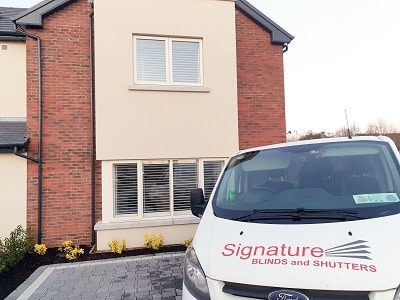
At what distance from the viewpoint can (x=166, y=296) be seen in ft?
13.8

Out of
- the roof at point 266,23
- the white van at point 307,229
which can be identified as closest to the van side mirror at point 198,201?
the white van at point 307,229

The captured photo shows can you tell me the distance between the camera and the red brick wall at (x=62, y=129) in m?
7.04

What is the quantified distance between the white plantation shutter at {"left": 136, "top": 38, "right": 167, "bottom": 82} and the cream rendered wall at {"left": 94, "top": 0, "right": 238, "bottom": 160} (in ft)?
0.70

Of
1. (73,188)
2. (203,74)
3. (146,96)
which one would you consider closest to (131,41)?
(146,96)

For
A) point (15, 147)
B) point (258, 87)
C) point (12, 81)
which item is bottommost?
point (15, 147)

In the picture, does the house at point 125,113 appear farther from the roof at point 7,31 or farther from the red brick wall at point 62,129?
the roof at point 7,31

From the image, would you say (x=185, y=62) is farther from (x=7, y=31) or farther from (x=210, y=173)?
(x=7, y=31)

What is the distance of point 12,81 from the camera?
7699 millimetres

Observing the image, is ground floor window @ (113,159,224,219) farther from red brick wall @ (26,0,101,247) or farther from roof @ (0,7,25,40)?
roof @ (0,7,25,40)

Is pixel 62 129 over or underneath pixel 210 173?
over

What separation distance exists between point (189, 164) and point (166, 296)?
3471 millimetres

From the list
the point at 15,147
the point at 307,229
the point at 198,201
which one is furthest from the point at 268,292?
the point at 15,147

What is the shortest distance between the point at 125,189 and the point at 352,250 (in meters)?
5.62

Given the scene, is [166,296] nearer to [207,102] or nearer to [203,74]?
[207,102]
